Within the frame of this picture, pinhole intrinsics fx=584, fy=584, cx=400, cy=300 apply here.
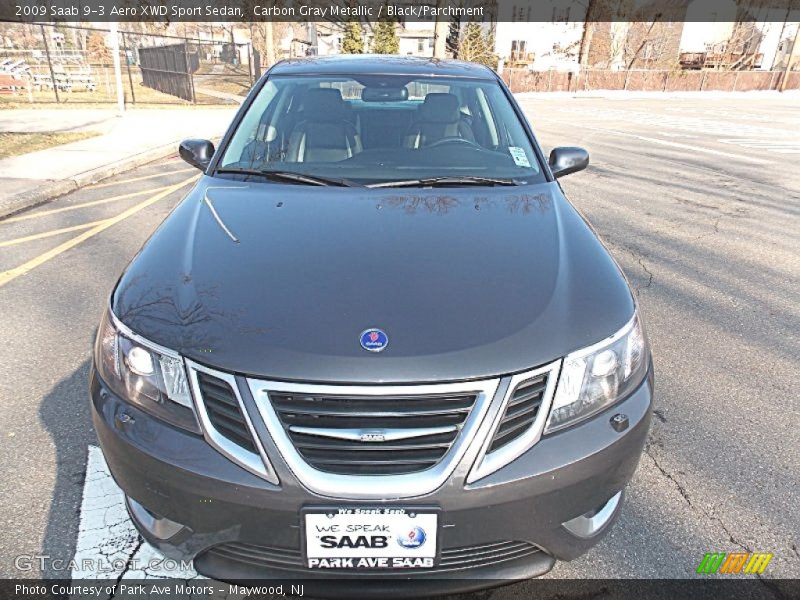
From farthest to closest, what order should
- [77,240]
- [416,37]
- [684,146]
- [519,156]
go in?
1. [416,37]
2. [684,146]
3. [77,240]
4. [519,156]

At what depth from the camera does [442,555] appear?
1.57 m

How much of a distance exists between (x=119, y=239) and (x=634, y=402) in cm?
493

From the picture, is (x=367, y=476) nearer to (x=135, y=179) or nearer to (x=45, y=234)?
(x=45, y=234)

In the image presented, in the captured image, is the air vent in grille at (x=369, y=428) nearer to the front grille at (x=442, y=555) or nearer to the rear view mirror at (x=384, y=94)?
the front grille at (x=442, y=555)

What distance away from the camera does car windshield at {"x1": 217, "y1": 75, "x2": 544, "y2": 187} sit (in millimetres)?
2766

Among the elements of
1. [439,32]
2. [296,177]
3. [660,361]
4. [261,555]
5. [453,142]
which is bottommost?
[660,361]

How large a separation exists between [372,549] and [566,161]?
2368 mm

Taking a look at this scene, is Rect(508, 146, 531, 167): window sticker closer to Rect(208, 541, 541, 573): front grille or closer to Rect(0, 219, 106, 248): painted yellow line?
Rect(208, 541, 541, 573): front grille

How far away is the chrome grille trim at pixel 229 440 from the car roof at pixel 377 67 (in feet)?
7.67

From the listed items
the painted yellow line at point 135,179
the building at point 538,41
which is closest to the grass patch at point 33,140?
the painted yellow line at point 135,179

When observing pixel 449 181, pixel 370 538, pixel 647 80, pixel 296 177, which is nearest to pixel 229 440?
pixel 370 538

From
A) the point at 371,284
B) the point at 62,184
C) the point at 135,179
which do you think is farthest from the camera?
the point at 135,179

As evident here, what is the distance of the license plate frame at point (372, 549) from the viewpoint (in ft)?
4.93

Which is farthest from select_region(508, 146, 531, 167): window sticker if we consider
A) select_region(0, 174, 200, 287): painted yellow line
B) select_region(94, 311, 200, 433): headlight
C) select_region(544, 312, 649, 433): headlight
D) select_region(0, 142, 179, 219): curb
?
select_region(0, 142, 179, 219): curb
